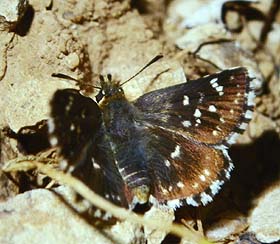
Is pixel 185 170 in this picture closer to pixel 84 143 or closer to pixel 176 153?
pixel 176 153

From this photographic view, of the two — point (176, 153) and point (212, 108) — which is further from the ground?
point (212, 108)

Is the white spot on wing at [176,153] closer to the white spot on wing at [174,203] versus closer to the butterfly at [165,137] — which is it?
the butterfly at [165,137]

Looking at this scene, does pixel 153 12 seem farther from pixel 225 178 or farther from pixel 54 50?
pixel 225 178

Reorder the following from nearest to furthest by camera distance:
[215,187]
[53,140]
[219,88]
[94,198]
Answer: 1. [53,140]
2. [94,198]
3. [215,187]
4. [219,88]

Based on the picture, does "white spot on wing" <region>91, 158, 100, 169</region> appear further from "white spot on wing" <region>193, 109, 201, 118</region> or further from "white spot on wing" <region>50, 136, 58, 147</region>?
"white spot on wing" <region>193, 109, 201, 118</region>

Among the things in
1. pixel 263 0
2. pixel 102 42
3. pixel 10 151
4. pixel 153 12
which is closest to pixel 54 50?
pixel 102 42

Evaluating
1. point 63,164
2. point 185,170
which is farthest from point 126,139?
point 63,164

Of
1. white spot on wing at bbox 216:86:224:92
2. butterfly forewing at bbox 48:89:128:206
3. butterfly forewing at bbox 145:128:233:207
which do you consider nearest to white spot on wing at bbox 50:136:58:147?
butterfly forewing at bbox 48:89:128:206

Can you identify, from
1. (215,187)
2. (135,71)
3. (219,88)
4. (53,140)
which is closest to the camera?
(53,140)
